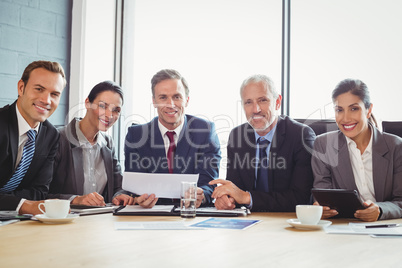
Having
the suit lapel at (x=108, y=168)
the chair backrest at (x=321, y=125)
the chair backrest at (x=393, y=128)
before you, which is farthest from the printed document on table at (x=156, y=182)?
the chair backrest at (x=393, y=128)

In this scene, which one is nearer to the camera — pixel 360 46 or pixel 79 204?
pixel 79 204

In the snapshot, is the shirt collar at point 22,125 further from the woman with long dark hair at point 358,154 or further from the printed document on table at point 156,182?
the woman with long dark hair at point 358,154

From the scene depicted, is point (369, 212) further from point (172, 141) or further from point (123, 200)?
point (172, 141)

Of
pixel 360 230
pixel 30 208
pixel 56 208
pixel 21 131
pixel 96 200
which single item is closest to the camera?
pixel 360 230

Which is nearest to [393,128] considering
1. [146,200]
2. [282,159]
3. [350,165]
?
[350,165]

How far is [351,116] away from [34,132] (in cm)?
160

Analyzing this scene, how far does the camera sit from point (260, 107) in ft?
7.72

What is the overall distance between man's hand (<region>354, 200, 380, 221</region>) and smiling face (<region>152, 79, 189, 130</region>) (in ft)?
4.02

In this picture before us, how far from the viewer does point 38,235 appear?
1.23m

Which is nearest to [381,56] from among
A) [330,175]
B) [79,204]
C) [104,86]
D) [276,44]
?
[276,44]

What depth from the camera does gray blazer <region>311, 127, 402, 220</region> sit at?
1.93 metres

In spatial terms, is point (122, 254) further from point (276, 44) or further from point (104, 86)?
point (276, 44)

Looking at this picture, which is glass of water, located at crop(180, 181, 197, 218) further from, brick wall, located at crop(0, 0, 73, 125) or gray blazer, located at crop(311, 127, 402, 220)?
brick wall, located at crop(0, 0, 73, 125)

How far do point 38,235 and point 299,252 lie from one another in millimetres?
738
